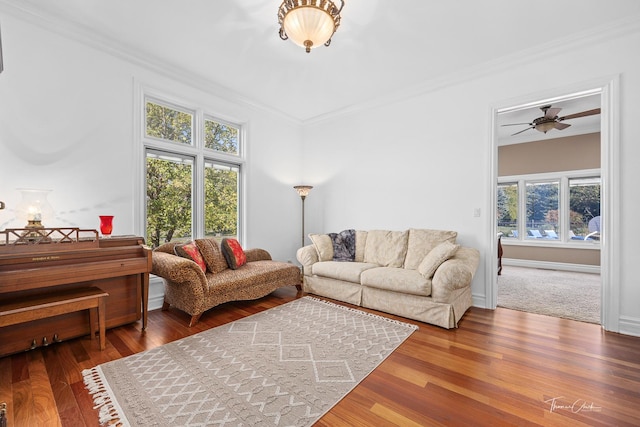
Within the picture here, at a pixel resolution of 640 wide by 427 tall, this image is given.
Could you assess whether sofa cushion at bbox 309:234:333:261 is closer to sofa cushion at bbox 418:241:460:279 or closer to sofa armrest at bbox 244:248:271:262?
sofa armrest at bbox 244:248:271:262

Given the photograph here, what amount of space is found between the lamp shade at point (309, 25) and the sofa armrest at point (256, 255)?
284cm

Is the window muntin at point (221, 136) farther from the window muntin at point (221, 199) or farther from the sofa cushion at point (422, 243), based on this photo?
the sofa cushion at point (422, 243)

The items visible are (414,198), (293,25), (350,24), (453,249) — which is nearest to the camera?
(293,25)

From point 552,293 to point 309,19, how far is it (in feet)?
15.5

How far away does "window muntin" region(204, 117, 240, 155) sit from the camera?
4102mm

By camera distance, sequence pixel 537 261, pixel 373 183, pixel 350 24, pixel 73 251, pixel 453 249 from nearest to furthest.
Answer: pixel 73 251
pixel 350 24
pixel 453 249
pixel 373 183
pixel 537 261

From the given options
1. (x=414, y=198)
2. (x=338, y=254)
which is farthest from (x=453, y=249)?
(x=338, y=254)

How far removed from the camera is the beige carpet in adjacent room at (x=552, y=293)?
11.0ft

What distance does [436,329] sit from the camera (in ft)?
9.21

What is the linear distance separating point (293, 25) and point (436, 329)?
2949mm

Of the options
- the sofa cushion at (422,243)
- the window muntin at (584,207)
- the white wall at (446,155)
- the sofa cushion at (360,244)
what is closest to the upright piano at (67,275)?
the sofa cushion at (360,244)

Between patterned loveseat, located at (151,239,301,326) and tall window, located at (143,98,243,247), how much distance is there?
0.45 meters

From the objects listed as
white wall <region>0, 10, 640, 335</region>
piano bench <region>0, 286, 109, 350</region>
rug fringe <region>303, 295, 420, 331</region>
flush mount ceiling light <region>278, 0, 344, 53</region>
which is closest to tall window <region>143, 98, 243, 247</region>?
white wall <region>0, 10, 640, 335</region>

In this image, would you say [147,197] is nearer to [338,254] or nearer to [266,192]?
[266,192]
